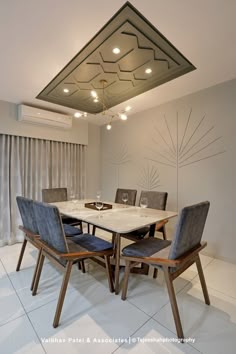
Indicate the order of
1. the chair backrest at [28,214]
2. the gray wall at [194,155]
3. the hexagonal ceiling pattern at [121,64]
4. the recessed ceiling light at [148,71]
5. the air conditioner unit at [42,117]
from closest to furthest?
the hexagonal ceiling pattern at [121,64] → the chair backrest at [28,214] → the recessed ceiling light at [148,71] → the gray wall at [194,155] → the air conditioner unit at [42,117]

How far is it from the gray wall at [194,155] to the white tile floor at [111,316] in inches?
33.7

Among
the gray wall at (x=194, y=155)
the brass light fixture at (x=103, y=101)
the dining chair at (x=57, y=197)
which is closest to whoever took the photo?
the brass light fixture at (x=103, y=101)

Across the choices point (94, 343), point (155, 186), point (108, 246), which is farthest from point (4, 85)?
point (94, 343)

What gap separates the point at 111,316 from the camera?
1550 mm

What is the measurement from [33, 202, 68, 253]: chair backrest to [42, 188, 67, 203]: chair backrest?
141cm

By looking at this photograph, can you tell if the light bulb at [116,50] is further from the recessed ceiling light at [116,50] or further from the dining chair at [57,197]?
the dining chair at [57,197]

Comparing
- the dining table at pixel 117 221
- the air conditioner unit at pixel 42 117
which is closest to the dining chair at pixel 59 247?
the dining table at pixel 117 221

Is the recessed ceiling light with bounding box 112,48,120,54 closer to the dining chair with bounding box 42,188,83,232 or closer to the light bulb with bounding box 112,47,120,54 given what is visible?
the light bulb with bounding box 112,47,120,54

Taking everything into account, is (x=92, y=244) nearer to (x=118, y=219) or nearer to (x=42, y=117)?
(x=118, y=219)

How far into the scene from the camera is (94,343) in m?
1.31

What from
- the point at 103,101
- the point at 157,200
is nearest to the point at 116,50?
the point at 103,101

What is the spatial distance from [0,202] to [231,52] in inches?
152

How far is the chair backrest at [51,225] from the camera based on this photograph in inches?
56.8

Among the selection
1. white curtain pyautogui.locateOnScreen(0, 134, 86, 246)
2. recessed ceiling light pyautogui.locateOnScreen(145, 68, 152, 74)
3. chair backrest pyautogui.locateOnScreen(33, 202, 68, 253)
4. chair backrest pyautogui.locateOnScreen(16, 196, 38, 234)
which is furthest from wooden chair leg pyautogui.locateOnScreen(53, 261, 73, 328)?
recessed ceiling light pyautogui.locateOnScreen(145, 68, 152, 74)
